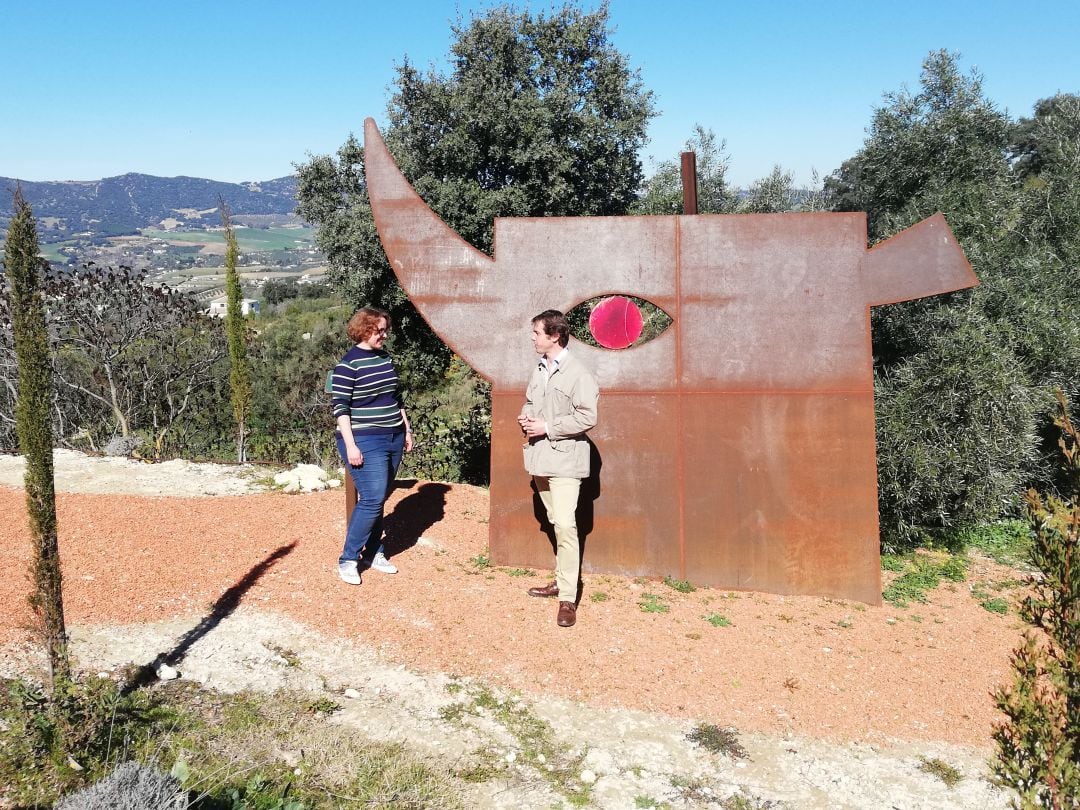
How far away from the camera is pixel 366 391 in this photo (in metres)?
5.17

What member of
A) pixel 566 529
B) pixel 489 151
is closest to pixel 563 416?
pixel 566 529

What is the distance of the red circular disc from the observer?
5.71m

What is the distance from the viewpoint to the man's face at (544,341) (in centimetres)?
479

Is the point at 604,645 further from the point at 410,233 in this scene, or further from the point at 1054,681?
the point at 410,233

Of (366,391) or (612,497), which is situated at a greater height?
(366,391)

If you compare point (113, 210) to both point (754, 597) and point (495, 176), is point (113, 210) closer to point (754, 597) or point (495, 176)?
point (495, 176)

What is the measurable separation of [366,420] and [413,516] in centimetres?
185

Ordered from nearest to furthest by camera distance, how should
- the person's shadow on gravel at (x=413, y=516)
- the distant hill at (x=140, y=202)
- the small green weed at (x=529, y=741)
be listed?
1. the small green weed at (x=529, y=741)
2. the person's shadow on gravel at (x=413, y=516)
3. the distant hill at (x=140, y=202)

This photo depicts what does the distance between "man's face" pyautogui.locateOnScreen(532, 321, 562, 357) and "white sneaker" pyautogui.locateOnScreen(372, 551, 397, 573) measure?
198 cm

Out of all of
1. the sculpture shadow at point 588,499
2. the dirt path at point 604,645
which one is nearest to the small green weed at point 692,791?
the dirt path at point 604,645

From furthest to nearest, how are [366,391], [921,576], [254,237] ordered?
[254,237] < [921,576] < [366,391]

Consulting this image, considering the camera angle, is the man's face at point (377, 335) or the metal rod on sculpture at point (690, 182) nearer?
the man's face at point (377, 335)

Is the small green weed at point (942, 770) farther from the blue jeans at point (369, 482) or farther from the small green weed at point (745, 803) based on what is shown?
the blue jeans at point (369, 482)

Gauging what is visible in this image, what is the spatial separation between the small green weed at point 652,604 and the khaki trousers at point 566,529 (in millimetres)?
500
